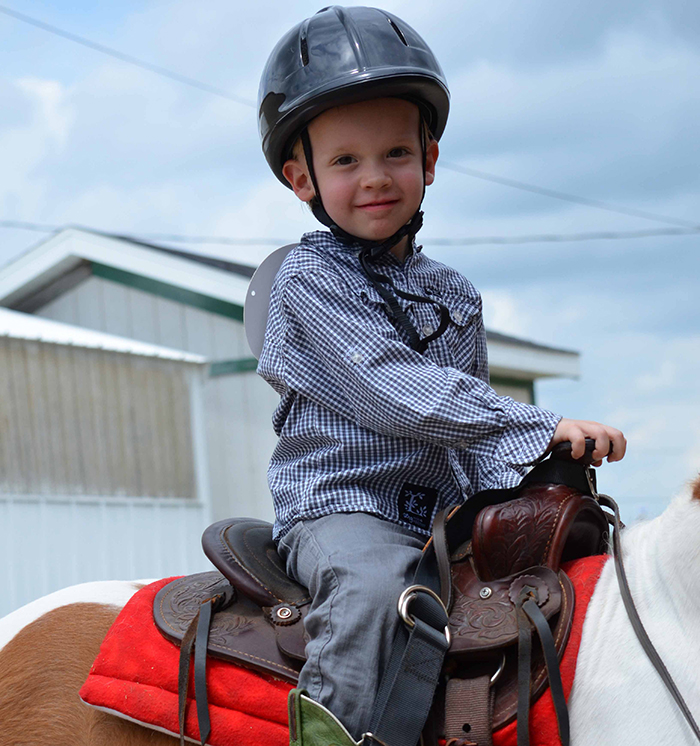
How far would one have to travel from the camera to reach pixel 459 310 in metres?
2.64

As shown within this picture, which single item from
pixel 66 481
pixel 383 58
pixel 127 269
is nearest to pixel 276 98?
pixel 383 58

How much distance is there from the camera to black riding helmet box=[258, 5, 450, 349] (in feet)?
8.14

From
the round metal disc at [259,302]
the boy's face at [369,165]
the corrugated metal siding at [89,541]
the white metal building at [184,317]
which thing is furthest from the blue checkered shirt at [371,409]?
the white metal building at [184,317]

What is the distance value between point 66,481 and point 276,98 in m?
7.43

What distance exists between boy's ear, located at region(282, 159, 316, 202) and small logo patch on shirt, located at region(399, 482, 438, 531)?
970mm

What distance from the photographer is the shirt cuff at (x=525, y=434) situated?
6.64 feet

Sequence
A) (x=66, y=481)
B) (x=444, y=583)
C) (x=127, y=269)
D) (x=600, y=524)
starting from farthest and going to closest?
(x=127, y=269) → (x=66, y=481) → (x=600, y=524) → (x=444, y=583)

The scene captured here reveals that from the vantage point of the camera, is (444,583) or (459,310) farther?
(459,310)

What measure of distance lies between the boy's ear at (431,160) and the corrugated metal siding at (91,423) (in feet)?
23.6

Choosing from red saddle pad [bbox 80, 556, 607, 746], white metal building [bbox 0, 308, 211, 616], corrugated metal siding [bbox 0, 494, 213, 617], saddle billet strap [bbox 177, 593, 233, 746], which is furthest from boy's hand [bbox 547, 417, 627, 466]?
white metal building [bbox 0, 308, 211, 616]

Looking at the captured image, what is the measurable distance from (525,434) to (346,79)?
1.13 meters

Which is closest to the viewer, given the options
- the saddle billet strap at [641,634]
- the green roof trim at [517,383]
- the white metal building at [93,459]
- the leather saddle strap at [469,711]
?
the saddle billet strap at [641,634]

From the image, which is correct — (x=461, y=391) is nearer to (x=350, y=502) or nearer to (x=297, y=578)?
(x=350, y=502)

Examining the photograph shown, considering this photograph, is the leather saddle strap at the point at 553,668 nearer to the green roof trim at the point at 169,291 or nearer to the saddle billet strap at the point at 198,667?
the saddle billet strap at the point at 198,667
